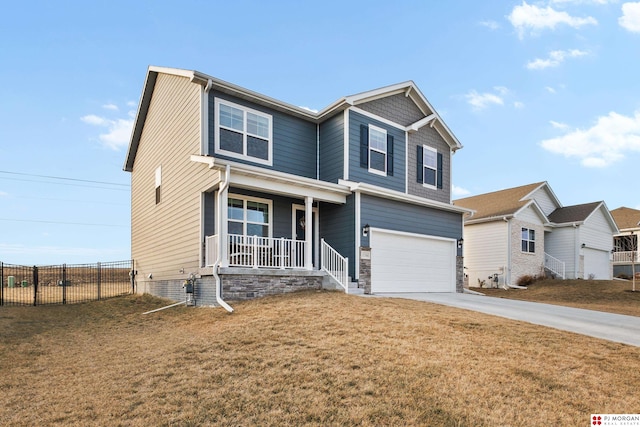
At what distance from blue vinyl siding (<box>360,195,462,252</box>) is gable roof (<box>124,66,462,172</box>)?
10.3ft

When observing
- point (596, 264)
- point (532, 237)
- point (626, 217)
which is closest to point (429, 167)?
Answer: point (532, 237)

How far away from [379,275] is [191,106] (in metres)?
7.96

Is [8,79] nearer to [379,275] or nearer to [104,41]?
[104,41]

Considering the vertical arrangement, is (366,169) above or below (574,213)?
above

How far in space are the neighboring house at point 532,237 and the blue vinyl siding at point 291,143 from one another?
11.8 meters

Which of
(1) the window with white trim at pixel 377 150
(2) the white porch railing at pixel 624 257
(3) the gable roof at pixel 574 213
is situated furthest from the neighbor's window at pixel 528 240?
(2) the white porch railing at pixel 624 257

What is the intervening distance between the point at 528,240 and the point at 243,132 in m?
17.3

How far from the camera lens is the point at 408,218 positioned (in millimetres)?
14414

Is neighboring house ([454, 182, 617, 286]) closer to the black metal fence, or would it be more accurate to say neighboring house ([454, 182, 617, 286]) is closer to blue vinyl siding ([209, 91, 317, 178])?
blue vinyl siding ([209, 91, 317, 178])

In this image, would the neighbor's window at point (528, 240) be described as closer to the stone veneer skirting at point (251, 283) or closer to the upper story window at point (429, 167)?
the upper story window at point (429, 167)

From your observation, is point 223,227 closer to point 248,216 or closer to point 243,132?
point 248,216

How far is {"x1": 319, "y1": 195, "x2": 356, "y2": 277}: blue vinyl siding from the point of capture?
1273 centimetres

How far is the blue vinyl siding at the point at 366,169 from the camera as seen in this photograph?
13492 mm

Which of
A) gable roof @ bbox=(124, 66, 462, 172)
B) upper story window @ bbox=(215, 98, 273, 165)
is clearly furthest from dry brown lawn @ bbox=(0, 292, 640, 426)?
gable roof @ bbox=(124, 66, 462, 172)
